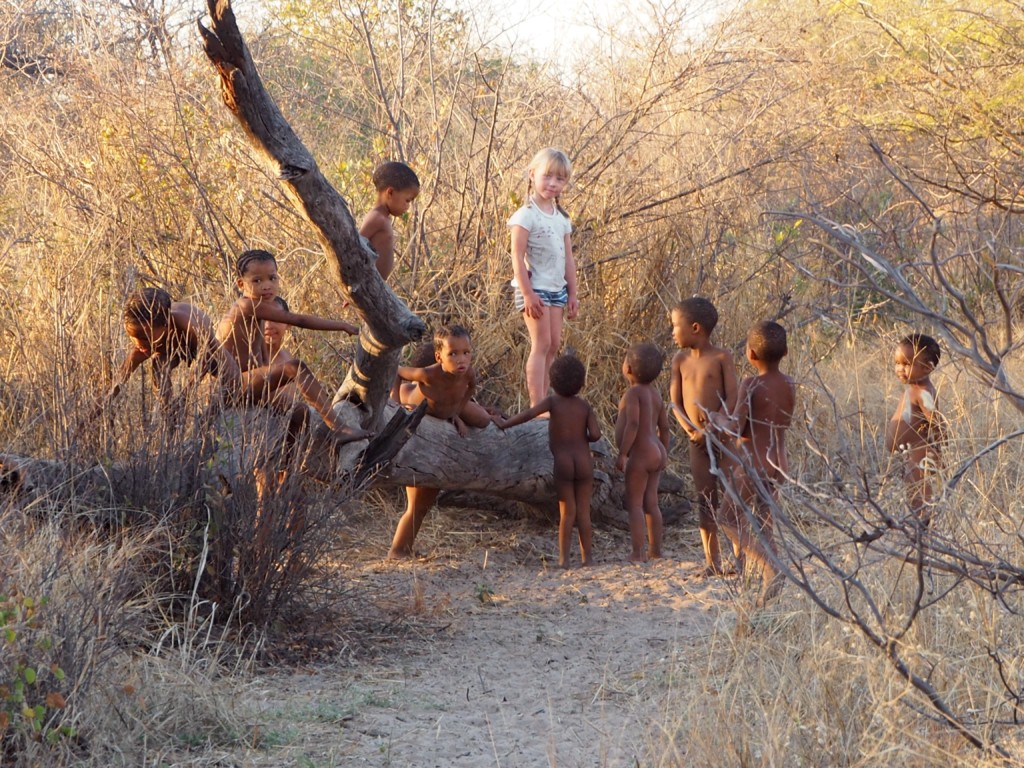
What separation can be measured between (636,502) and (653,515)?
0.15 metres

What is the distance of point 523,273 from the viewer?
6285mm

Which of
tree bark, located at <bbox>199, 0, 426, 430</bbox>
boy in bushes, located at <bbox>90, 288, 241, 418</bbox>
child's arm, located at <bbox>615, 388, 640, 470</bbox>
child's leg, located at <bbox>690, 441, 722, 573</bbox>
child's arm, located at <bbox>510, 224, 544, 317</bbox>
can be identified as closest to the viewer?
tree bark, located at <bbox>199, 0, 426, 430</bbox>

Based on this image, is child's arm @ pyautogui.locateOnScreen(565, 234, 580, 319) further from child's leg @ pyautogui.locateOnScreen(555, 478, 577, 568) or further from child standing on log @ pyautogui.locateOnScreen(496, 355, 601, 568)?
Result: child's leg @ pyautogui.locateOnScreen(555, 478, 577, 568)

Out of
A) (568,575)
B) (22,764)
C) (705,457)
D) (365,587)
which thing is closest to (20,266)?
(365,587)

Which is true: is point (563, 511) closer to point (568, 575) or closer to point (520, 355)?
point (568, 575)

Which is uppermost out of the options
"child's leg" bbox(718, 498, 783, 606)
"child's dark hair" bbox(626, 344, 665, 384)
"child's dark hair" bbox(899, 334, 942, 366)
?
"child's dark hair" bbox(899, 334, 942, 366)

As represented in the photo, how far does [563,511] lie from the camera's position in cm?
557

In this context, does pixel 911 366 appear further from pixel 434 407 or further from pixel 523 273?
pixel 434 407

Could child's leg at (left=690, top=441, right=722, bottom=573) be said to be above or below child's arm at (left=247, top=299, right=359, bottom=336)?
below

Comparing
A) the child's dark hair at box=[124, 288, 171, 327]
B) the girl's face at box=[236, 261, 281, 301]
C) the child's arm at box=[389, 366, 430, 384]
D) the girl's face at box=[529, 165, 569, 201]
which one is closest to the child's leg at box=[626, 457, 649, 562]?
the child's arm at box=[389, 366, 430, 384]

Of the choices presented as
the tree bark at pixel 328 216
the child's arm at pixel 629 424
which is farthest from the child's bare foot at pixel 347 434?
the child's arm at pixel 629 424

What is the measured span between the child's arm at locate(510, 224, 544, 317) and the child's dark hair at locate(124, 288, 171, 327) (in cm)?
216

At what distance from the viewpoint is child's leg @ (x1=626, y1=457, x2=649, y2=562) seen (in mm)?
5527

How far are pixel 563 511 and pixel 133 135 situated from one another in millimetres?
3350
